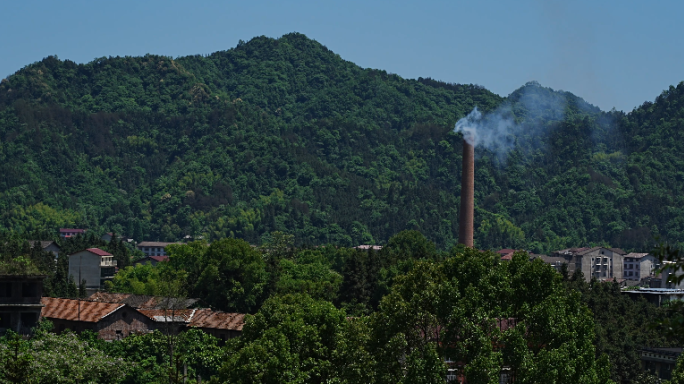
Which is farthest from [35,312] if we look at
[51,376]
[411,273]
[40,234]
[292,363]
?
[40,234]

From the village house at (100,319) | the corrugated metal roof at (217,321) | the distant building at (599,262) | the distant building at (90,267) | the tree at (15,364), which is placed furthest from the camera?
the distant building at (599,262)

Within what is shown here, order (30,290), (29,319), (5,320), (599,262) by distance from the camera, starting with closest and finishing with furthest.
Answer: (5,320) → (30,290) → (29,319) → (599,262)

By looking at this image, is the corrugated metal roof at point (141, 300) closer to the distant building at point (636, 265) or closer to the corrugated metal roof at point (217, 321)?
the corrugated metal roof at point (217, 321)

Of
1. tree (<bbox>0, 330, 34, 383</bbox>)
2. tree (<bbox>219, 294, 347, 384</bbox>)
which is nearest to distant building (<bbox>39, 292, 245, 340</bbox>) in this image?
tree (<bbox>0, 330, 34, 383</bbox>)

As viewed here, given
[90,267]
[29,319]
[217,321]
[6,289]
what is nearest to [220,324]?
[217,321]

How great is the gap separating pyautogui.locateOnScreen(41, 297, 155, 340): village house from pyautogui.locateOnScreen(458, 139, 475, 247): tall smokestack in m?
76.8

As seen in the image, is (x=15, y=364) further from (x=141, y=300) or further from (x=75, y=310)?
(x=141, y=300)

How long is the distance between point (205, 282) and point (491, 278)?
5842 cm

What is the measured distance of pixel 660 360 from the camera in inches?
2872

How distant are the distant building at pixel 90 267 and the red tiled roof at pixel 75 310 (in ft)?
179

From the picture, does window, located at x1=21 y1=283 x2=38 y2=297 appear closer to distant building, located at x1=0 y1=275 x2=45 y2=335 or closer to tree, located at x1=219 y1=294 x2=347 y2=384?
distant building, located at x1=0 y1=275 x2=45 y2=335

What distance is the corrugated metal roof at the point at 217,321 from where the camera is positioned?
82.0 metres

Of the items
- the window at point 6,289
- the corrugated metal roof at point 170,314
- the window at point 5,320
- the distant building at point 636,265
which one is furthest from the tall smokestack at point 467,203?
the window at point 5,320

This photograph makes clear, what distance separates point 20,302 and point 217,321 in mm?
15581
